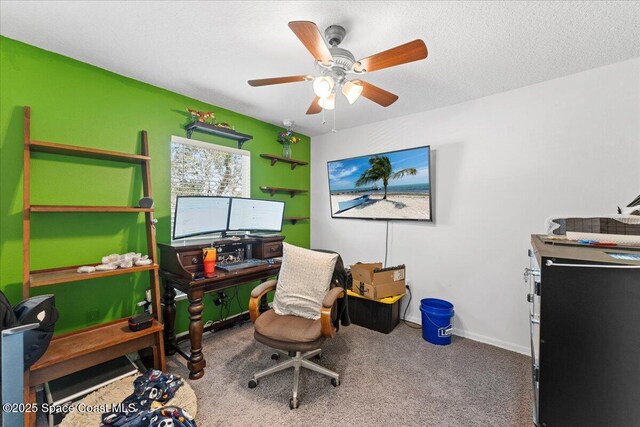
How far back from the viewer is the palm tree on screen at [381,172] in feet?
10.3

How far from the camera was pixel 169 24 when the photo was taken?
1645mm

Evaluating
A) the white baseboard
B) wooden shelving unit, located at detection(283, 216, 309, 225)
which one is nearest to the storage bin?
the white baseboard

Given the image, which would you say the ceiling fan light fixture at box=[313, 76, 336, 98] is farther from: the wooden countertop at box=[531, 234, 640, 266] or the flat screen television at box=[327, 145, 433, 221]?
the flat screen television at box=[327, 145, 433, 221]

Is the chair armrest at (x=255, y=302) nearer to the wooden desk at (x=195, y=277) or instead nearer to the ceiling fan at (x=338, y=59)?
the wooden desk at (x=195, y=277)

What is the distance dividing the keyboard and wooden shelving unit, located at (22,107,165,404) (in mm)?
525

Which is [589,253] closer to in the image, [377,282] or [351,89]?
[351,89]

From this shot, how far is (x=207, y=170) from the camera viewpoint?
115 inches

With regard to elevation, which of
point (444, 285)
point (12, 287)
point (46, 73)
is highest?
point (46, 73)

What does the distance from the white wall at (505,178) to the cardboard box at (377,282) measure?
0.83ft

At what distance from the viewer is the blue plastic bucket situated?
8.52ft

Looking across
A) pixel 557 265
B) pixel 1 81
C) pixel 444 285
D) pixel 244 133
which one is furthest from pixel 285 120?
pixel 557 265

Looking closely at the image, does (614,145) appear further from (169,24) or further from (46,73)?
(46,73)

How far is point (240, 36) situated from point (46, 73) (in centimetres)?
145

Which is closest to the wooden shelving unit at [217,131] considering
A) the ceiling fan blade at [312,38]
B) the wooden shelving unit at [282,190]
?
the wooden shelving unit at [282,190]
